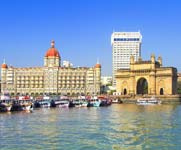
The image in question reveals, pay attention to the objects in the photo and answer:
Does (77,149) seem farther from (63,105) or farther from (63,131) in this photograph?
(63,105)

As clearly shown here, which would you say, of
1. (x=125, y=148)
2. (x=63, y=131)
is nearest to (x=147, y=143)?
(x=125, y=148)

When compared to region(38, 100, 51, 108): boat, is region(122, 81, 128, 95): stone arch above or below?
above

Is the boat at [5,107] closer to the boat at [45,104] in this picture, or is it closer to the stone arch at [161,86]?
the boat at [45,104]

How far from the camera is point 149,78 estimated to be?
5054 inches

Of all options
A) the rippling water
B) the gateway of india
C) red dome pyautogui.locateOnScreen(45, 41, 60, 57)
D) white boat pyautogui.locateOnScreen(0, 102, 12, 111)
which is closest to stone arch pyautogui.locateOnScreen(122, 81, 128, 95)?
the gateway of india

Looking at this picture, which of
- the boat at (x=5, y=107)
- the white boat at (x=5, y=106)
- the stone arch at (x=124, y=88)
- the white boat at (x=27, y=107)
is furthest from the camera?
the stone arch at (x=124, y=88)

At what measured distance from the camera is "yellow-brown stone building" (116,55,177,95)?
126188 millimetres

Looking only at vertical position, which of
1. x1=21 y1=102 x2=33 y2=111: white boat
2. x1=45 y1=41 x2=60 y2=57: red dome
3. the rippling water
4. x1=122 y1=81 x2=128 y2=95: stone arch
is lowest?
the rippling water

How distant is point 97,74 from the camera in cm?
15400

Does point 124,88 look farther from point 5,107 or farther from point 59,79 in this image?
point 5,107

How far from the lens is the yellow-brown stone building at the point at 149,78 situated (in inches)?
4968

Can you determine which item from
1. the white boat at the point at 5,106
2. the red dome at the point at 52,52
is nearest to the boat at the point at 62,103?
the white boat at the point at 5,106

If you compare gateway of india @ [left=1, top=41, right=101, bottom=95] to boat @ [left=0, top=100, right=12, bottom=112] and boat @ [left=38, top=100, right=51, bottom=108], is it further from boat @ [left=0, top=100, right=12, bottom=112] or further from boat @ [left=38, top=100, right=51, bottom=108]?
boat @ [left=0, top=100, right=12, bottom=112]

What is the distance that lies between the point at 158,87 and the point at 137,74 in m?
7.51
